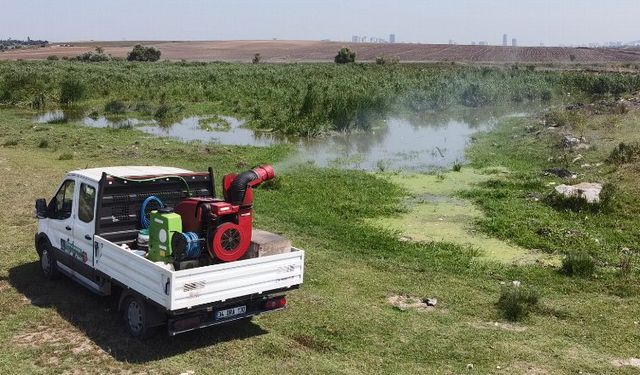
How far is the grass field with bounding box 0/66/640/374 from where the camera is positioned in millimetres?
7234

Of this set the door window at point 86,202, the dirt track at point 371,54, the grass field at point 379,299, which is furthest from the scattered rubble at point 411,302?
the dirt track at point 371,54

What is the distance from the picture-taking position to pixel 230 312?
741cm

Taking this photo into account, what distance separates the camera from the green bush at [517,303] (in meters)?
8.73

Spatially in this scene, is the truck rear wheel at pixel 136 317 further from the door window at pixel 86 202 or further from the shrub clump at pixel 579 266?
the shrub clump at pixel 579 266

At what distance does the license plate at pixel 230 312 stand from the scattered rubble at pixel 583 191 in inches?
397

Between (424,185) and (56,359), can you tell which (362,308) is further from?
(424,185)

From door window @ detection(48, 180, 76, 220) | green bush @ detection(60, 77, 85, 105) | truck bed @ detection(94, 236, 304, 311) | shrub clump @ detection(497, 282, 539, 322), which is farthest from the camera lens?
green bush @ detection(60, 77, 85, 105)

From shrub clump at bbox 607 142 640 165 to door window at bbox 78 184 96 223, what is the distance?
15670 millimetres

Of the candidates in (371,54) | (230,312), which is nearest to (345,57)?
(371,54)

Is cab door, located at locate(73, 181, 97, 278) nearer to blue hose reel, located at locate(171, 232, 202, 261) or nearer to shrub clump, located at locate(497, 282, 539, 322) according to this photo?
blue hose reel, located at locate(171, 232, 202, 261)

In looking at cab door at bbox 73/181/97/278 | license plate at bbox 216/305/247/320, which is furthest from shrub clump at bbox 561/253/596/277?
cab door at bbox 73/181/97/278

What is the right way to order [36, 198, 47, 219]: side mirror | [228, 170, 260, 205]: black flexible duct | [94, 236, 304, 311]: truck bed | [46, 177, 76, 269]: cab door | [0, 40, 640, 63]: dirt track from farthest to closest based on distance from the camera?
[0, 40, 640, 63]: dirt track < [36, 198, 47, 219]: side mirror < [46, 177, 76, 269]: cab door < [228, 170, 260, 205]: black flexible duct < [94, 236, 304, 311]: truck bed

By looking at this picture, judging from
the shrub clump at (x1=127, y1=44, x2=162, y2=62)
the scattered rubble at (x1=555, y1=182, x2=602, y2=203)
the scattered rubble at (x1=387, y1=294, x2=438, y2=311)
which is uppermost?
the shrub clump at (x1=127, y1=44, x2=162, y2=62)

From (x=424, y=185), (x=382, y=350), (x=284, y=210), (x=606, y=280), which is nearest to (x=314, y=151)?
(x=424, y=185)
